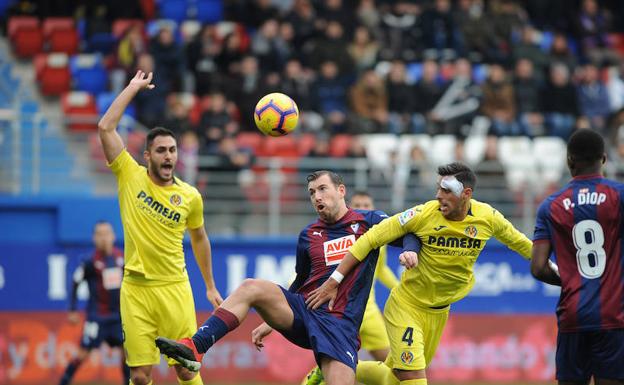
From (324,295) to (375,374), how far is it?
128 centimetres

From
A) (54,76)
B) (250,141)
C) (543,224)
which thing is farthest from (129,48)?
(543,224)

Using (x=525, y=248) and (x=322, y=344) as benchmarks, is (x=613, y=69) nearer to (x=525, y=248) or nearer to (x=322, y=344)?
(x=525, y=248)

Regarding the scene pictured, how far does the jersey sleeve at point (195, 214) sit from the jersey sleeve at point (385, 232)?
1.81m

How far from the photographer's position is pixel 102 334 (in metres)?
12.9

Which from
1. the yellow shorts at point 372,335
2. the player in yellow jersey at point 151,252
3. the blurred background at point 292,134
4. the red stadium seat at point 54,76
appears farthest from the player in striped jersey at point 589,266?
the red stadium seat at point 54,76

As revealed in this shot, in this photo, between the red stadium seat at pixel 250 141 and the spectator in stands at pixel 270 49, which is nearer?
the red stadium seat at pixel 250 141

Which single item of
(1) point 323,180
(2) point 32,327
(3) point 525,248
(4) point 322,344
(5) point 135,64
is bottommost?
(2) point 32,327

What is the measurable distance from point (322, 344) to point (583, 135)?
2586 millimetres

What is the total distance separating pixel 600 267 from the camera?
7.43 m

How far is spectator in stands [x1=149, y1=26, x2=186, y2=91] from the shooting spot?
17922 millimetres

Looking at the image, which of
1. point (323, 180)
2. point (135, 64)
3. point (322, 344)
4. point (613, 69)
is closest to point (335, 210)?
point (323, 180)

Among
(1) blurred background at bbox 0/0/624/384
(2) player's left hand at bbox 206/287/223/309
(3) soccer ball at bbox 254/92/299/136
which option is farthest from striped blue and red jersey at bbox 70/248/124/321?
(3) soccer ball at bbox 254/92/299/136

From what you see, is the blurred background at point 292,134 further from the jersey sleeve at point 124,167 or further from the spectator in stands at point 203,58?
the jersey sleeve at point 124,167

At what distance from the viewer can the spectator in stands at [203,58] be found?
709 inches
